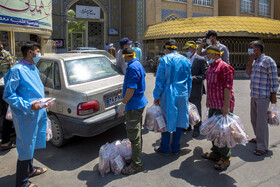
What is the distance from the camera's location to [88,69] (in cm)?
452

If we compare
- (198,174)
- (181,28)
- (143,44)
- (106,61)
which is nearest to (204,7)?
(143,44)

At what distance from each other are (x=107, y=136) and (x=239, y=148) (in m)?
2.49

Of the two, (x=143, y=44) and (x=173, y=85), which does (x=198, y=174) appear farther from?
(x=143, y=44)

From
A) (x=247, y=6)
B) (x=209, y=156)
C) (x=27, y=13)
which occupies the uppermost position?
(x=247, y=6)

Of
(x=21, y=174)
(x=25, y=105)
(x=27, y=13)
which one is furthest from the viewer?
(x=27, y=13)

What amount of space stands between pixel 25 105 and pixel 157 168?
202 centimetres

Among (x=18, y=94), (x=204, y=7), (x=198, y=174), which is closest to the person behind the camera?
(x=18, y=94)

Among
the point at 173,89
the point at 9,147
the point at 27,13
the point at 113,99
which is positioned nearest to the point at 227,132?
the point at 173,89

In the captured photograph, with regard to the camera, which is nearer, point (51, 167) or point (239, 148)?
point (51, 167)

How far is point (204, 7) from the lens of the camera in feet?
81.1

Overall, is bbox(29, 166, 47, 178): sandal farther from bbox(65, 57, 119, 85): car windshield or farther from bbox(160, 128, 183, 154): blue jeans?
bbox(160, 128, 183, 154): blue jeans

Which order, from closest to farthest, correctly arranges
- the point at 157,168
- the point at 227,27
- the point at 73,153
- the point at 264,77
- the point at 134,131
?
the point at 134,131 < the point at 157,168 < the point at 264,77 < the point at 73,153 < the point at 227,27

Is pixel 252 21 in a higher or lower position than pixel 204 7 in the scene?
lower

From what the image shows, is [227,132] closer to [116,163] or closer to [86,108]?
[116,163]
